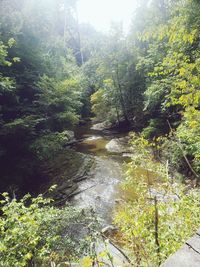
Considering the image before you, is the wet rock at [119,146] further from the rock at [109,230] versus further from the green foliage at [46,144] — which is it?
the rock at [109,230]

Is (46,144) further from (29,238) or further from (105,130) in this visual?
(105,130)

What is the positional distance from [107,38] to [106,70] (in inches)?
95.9

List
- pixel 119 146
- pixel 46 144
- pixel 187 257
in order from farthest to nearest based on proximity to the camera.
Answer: pixel 119 146 < pixel 46 144 < pixel 187 257

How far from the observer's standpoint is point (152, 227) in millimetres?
2852

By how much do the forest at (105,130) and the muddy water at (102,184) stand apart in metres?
0.43

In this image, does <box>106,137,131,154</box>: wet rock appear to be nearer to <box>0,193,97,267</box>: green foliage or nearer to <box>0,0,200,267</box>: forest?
<box>0,0,200,267</box>: forest

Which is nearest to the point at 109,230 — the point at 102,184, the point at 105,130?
the point at 102,184

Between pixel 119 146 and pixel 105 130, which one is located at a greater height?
pixel 105 130

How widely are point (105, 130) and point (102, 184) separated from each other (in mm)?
10709

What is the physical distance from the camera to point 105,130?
758 inches

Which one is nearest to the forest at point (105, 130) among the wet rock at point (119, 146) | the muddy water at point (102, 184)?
the muddy water at point (102, 184)

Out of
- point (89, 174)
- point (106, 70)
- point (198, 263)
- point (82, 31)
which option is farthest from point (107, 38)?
point (82, 31)

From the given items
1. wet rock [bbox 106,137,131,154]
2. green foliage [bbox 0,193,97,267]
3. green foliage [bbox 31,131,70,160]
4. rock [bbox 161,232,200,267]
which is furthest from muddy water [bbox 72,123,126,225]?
rock [bbox 161,232,200,267]

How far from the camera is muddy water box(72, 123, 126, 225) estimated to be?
7.07 m
